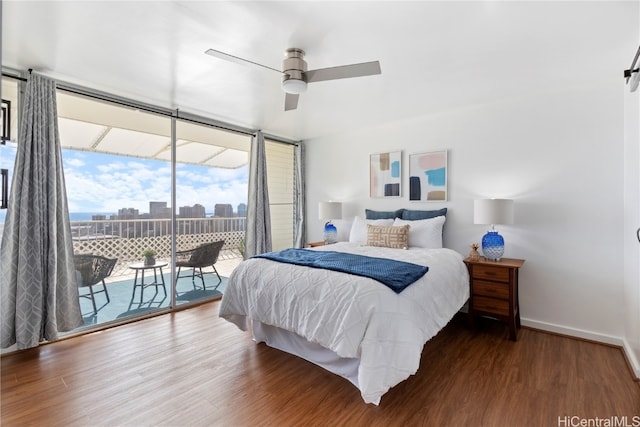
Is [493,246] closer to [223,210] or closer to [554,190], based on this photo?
[554,190]

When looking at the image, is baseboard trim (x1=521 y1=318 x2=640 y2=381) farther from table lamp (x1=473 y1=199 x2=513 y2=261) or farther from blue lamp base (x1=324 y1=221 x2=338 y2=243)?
blue lamp base (x1=324 y1=221 x2=338 y2=243)

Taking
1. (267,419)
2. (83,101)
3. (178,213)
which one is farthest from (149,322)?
(83,101)

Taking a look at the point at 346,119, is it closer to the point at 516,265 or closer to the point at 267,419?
the point at 516,265

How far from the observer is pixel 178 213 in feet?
13.3

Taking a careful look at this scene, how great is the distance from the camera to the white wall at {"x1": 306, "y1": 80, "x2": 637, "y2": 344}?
3.04m

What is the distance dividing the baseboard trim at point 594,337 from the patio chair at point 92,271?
436cm

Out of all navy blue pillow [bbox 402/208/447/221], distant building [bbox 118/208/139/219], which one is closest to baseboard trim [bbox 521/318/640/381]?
navy blue pillow [bbox 402/208/447/221]

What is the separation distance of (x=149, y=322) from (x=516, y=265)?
146 inches

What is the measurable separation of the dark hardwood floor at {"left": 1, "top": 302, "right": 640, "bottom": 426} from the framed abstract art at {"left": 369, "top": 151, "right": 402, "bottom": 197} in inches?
79.0

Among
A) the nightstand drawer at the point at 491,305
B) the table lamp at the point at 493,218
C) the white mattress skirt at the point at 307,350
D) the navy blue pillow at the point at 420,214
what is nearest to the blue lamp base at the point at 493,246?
the table lamp at the point at 493,218

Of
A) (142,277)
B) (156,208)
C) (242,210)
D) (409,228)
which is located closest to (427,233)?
(409,228)

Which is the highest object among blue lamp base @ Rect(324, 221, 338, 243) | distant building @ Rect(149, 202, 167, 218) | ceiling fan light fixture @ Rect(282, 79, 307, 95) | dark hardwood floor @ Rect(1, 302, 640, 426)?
ceiling fan light fixture @ Rect(282, 79, 307, 95)

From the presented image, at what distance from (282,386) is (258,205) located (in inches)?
109

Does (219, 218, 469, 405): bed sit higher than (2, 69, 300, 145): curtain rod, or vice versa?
(2, 69, 300, 145): curtain rod
